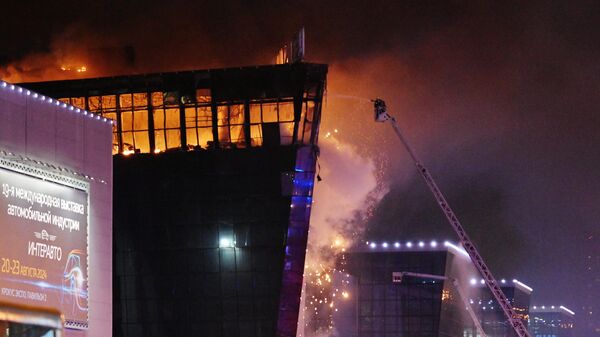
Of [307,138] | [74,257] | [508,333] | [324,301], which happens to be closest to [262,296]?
[307,138]

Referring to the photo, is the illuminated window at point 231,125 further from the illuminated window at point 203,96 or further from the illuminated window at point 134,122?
the illuminated window at point 134,122

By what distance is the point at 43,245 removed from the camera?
2402 cm

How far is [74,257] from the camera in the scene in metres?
25.5

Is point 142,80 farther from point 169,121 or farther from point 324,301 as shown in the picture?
point 324,301

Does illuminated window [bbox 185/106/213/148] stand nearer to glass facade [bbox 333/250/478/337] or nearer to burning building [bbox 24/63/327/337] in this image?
burning building [bbox 24/63/327/337]

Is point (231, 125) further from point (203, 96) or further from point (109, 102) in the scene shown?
point (109, 102)

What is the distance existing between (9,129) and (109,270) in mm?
6242

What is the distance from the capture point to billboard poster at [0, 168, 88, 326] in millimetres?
23000

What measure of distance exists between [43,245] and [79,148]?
456 centimetres

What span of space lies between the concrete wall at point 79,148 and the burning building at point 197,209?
23.9 metres

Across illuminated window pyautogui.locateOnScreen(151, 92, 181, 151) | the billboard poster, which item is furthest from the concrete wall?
illuminated window pyautogui.locateOnScreen(151, 92, 181, 151)

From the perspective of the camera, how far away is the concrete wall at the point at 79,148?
2506 cm

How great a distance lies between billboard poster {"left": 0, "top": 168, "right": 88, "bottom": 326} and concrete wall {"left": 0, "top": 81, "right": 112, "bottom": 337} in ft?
3.26

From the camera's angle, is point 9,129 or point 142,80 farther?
point 142,80
